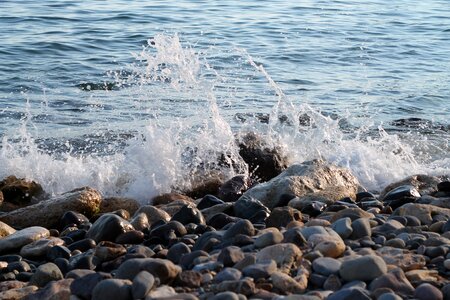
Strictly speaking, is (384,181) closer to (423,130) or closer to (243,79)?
(423,130)

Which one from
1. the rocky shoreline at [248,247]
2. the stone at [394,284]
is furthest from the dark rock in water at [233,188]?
the stone at [394,284]

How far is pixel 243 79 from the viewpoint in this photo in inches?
479

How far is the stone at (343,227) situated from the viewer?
4688mm

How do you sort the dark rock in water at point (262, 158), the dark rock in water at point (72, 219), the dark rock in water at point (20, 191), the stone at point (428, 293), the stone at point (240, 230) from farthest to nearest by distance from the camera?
the dark rock in water at point (262, 158) → the dark rock in water at point (20, 191) → the dark rock in water at point (72, 219) → the stone at point (240, 230) → the stone at point (428, 293)

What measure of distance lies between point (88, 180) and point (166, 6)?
1202cm

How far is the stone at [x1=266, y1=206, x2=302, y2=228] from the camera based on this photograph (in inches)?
209

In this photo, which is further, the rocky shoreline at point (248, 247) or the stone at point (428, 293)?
the rocky shoreline at point (248, 247)

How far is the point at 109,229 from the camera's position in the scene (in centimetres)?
543

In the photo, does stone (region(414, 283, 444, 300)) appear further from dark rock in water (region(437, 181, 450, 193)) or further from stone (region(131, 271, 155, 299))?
dark rock in water (region(437, 181, 450, 193))

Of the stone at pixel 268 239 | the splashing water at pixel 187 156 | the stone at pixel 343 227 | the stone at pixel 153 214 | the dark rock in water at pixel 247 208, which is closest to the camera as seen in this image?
the stone at pixel 268 239

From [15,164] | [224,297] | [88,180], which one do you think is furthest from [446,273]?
[15,164]

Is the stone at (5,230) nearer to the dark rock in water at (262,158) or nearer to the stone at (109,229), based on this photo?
the stone at (109,229)

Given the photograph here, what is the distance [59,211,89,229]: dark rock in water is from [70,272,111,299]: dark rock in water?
2.17 metres

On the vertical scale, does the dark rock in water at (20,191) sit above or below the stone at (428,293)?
below
